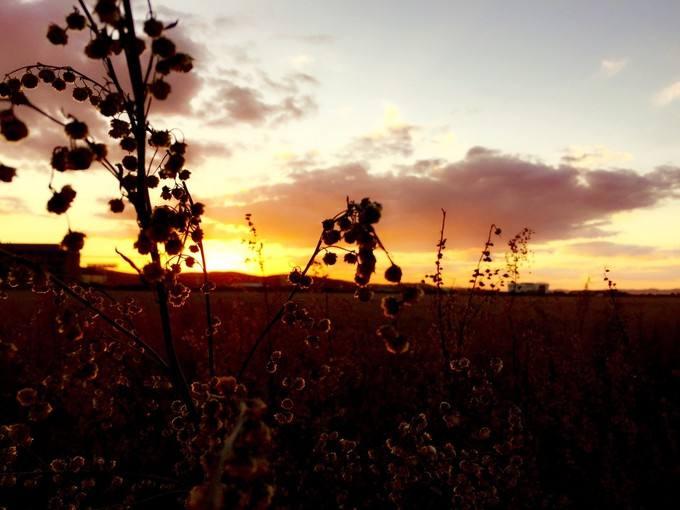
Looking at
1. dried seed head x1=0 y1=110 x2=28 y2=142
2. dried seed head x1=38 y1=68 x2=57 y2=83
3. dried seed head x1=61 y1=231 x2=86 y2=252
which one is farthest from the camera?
dried seed head x1=38 y1=68 x2=57 y2=83

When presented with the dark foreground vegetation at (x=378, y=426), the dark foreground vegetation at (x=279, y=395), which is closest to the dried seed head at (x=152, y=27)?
the dark foreground vegetation at (x=279, y=395)

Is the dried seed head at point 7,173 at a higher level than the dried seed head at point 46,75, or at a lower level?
lower

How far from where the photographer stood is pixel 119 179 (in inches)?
80.4

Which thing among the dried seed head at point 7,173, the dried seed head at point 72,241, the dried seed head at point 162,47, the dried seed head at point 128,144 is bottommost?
the dried seed head at point 72,241

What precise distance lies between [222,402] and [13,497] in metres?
6.92

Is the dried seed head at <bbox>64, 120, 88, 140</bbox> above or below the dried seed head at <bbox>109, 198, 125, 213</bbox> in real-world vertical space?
above

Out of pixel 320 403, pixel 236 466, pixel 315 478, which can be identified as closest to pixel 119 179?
pixel 236 466

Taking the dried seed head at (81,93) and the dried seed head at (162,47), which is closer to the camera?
the dried seed head at (162,47)

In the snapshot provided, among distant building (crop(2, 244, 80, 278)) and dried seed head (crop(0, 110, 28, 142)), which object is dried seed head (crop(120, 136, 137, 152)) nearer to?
distant building (crop(2, 244, 80, 278))

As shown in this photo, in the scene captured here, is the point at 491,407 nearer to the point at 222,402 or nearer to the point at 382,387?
the point at 382,387

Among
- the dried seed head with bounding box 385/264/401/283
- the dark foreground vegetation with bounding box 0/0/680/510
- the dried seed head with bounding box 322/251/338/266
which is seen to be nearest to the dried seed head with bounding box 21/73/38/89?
the dark foreground vegetation with bounding box 0/0/680/510

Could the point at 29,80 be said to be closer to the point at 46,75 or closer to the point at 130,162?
the point at 46,75

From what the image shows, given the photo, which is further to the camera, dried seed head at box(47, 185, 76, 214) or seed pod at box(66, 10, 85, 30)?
seed pod at box(66, 10, 85, 30)

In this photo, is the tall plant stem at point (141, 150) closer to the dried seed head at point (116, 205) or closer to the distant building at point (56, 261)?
the dried seed head at point (116, 205)
